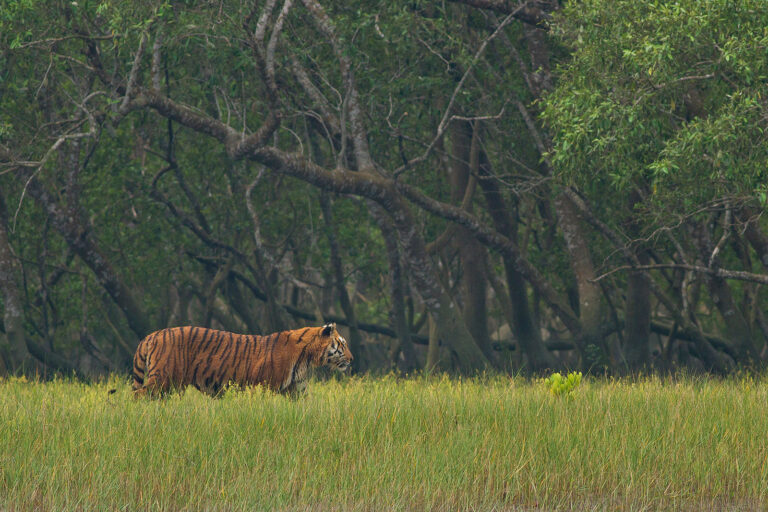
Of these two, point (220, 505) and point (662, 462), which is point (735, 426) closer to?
point (662, 462)

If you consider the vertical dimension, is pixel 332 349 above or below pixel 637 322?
above

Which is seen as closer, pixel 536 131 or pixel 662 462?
pixel 662 462

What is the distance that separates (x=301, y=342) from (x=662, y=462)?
447 cm

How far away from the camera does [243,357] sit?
438 inches

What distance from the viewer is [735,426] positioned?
30.5ft

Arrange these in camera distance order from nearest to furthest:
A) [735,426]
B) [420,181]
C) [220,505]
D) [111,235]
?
[220,505] → [735,426] → [111,235] → [420,181]

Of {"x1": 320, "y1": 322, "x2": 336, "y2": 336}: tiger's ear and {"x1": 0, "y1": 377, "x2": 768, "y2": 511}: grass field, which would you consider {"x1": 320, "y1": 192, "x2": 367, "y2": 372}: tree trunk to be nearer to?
{"x1": 320, "y1": 322, "x2": 336, "y2": 336}: tiger's ear

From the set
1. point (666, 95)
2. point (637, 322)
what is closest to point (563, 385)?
point (666, 95)

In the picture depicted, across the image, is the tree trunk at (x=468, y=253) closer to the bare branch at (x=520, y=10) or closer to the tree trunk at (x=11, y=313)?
the bare branch at (x=520, y=10)

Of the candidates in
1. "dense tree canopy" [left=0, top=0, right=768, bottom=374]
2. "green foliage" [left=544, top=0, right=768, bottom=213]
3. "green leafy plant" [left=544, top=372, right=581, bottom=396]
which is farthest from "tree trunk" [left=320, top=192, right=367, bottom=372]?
"green leafy plant" [left=544, top=372, right=581, bottom=396]

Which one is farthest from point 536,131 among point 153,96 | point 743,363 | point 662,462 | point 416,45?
point 662,462

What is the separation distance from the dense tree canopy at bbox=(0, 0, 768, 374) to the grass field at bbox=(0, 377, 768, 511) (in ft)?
13.9

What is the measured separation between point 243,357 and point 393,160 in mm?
11477

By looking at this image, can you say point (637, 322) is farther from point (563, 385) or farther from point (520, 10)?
point (563, 385)
